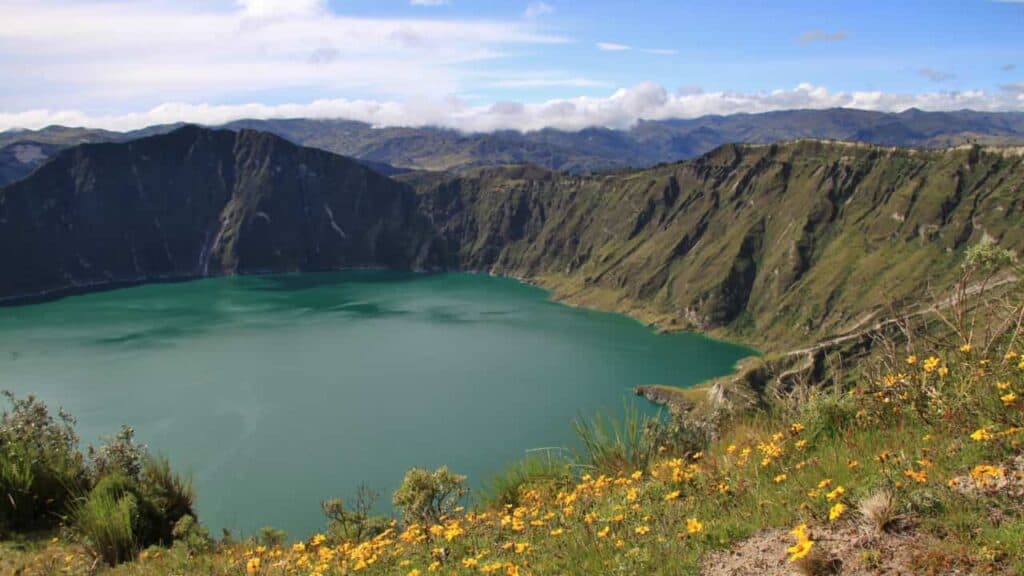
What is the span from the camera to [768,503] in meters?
6.56

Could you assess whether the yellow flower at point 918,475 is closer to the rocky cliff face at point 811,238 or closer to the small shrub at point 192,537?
the small shrub at point 192,537

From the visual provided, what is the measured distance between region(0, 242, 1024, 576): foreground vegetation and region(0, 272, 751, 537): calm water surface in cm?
4665

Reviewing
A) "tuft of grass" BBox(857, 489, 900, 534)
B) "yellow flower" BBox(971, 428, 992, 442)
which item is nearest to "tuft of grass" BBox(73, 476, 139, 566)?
"tuft of grass" BBox(857, 489, 900, 534)

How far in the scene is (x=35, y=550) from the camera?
10.3 metres

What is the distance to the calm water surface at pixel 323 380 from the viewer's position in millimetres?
68562

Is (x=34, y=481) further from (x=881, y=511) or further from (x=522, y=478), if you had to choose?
(x=881, y=511)

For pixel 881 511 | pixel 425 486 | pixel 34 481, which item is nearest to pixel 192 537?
pixel 34 481

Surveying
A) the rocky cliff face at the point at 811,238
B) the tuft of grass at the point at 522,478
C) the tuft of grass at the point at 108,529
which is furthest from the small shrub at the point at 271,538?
the rocky cliff face at the point at 811,238

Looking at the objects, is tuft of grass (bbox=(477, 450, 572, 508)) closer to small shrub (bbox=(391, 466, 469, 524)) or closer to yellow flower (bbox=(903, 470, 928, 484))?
small shrub (bbox=(391, 466, 469, 524))

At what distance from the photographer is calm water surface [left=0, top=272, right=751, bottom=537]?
68.6 m

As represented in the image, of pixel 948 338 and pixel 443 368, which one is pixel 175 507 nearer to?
pixel 948 338

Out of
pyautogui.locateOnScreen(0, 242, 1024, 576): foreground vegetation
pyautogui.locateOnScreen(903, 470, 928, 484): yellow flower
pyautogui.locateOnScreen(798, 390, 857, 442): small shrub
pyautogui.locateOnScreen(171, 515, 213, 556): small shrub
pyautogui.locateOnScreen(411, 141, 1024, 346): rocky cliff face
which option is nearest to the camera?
pyautogui.locateOnScreen(0, 242, 1024, 576): foreground vegetation

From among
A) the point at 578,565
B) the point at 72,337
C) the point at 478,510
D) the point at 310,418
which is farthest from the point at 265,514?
the point at 72,337

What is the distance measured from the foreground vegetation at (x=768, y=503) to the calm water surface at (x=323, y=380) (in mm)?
46655
